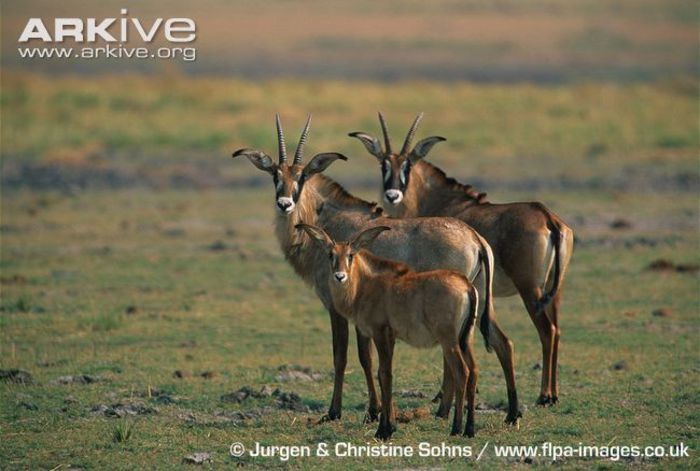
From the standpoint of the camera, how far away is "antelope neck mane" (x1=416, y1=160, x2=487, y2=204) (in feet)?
42.7

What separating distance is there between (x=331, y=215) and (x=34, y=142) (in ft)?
79.1

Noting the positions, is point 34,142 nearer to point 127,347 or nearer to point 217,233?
point 217,233

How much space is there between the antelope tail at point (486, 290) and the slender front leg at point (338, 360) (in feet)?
3.94

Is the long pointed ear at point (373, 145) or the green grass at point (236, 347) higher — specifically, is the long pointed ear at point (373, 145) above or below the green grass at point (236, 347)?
above

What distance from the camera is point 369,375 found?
1109cm

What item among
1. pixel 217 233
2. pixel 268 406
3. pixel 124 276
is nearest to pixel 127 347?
pixel 268 406

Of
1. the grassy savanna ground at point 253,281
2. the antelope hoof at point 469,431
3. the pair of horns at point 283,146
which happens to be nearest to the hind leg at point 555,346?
the grassy savanna ground at point 253,281

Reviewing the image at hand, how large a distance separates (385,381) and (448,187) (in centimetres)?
344

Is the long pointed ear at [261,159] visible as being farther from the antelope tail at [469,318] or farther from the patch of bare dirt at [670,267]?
the patch of bare dirt at [670,267]

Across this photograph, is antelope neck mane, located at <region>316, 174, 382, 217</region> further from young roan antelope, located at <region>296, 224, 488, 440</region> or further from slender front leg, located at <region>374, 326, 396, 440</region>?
slender front leg, located at <region>374, 326, 396, 440</region>

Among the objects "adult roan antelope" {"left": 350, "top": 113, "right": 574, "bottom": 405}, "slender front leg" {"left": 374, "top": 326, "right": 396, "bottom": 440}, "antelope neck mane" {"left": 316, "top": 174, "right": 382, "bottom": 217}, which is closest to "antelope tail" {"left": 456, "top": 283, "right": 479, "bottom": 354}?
"slender front leg" {"left": 374, "top": 326, "right": 396, "bottom": 440}

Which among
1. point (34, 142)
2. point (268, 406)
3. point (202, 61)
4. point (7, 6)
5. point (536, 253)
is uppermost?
point (7, 6)

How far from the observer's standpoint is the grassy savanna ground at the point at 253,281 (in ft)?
35.8

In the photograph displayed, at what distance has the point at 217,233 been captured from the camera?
76.2ft
